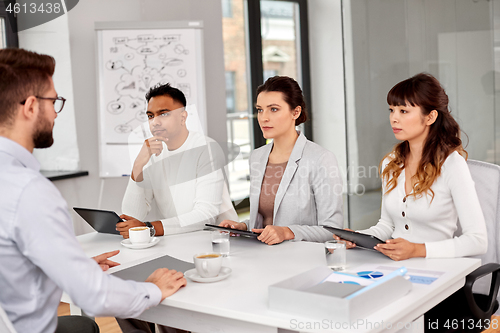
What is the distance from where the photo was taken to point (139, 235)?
6.19ft

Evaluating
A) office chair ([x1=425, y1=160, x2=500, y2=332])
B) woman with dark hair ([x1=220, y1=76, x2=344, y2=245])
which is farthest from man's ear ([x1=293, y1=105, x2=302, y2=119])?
office chair ([x1=425, y1=160, x2=500, y2=332])

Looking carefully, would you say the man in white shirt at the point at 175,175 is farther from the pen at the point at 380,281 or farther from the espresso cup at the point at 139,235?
the pen at the point at 380,281

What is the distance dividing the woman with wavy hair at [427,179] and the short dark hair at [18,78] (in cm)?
121

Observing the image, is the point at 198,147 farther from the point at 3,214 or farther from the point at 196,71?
the point at 3,214

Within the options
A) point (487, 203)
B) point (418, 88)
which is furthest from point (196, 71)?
point (487, 203)

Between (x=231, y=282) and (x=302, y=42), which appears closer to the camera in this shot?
(x=231, y=282)

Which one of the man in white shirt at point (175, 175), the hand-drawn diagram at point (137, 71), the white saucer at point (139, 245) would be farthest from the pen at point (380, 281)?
the hand-drawn diagram at point (137, 71)

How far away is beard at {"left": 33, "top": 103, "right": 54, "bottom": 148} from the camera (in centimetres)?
125

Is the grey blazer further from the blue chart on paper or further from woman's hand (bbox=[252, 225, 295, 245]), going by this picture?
the blue chart on paper

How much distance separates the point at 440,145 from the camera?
192 cm

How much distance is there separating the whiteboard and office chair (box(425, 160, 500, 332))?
2.14m

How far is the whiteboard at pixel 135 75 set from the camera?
Result: 360cm

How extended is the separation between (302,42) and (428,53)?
2304 mm

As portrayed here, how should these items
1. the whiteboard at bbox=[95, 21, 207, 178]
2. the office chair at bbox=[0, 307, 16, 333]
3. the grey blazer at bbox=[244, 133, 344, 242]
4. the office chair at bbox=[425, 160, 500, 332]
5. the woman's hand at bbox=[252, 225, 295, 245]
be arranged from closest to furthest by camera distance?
the office chair at bbox=[0, 307, 16, 333] → the office chair at bbox=[425, 160, 500, 332] → the woman's hand at bbox=[252, 225, 295, 245] → the grey blazer at bbox=[244, 133, 344, 242] → the whiteboard at bbox=[95, 21, 207, 178]
